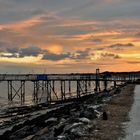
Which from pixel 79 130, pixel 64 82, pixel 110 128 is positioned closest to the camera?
pixel 79 130

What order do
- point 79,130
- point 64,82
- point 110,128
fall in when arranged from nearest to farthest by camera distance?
point 79,130, point 110,128, point 64,82

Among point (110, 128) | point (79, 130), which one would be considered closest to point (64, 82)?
point (110, 128)

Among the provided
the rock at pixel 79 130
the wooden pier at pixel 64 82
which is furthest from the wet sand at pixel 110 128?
the wooden pier at pixel 64 82

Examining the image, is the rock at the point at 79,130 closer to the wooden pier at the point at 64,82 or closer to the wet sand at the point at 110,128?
the wet sand at the point at 110,128

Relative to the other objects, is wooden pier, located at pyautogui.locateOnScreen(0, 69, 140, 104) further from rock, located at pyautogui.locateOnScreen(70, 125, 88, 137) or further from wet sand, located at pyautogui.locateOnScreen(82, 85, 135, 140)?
rock, located at pyautogui.locateOnScreen(70, 125, 88, 137)

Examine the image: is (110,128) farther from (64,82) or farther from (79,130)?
(64,82)

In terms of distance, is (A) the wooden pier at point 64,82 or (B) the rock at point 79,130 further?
(A) the wooden pier at point 64,82

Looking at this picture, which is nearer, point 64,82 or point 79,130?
point 79,130

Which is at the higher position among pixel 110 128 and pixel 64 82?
pixel 64 82

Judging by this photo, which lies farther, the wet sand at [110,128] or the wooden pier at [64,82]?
the wooden pier at [64,82]

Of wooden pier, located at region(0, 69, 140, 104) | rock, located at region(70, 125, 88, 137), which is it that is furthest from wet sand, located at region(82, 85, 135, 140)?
wooden pier, located at region(0, 69, 140, 104)

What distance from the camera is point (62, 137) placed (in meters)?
14.3

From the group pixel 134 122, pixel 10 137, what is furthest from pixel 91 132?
pixel 10 137

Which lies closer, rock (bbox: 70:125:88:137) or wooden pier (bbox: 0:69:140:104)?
rock (bbox: 70:125:88:137)
